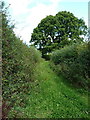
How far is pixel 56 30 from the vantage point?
57.2 feet

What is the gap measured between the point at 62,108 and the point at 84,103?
3.06 ft

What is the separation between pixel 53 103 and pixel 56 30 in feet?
48.8

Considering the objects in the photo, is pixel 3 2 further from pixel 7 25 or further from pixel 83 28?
pixel 83 28

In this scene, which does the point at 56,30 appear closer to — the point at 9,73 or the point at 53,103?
the point at 53,103

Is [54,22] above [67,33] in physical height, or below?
above

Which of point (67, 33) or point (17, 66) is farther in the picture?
point (67, 33)

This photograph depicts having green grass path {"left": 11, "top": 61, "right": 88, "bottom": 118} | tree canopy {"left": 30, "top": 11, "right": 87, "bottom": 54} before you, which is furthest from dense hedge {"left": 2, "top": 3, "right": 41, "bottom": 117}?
tree canopy {"left": 30, "top": 11, "right": 87, "bottom": 54}

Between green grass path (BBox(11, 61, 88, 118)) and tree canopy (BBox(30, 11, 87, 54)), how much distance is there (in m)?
12.6

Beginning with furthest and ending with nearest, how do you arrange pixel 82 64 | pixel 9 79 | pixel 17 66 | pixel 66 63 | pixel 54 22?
1. pixel 54 22
2. pixel 66 63
3. pixel 82 64
4. pixel 17 66
5. pixel 9 79

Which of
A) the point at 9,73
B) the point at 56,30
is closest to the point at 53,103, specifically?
the point at 9,73

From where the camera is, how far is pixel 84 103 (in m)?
4.01

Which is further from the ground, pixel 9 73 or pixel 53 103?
pixel 9 73

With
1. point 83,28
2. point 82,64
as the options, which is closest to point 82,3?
point 82,64

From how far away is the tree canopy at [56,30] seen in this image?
1748 cm
